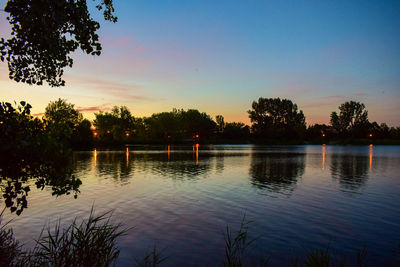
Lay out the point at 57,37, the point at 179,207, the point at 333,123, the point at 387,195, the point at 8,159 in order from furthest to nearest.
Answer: the point at 333,123
the point at 387,195
the point at 179,207
the point at 57,37
the point at 8,159

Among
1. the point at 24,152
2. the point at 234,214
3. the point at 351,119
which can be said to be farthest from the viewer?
the point at 351,119

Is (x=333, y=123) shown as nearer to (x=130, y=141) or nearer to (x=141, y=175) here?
(x=130, y=141)

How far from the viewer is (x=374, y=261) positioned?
9789mm

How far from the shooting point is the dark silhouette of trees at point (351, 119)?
174613 mm

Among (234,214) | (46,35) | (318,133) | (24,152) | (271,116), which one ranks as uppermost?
(271,116)

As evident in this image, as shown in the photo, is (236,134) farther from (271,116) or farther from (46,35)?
(46,35)

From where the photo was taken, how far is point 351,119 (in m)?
180

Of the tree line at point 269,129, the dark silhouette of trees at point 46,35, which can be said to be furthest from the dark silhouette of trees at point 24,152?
the tree line at point 269,129

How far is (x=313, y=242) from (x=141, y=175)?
21635 mm

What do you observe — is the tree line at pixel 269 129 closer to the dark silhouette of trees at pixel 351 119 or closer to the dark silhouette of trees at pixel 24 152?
the dark silhouette of trees at pixel 351 119

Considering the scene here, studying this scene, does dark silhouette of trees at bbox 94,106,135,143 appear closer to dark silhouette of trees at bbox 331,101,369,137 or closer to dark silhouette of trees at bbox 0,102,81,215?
dark silhouette of trees at bbox 331,101,369,137

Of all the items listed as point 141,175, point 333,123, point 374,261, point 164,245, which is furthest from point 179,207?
point 333,123

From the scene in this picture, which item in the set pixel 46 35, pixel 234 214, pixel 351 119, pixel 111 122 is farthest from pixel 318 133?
pixel 46 35

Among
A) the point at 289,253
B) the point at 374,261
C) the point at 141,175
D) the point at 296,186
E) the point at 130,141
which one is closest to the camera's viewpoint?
the point at 374,261
